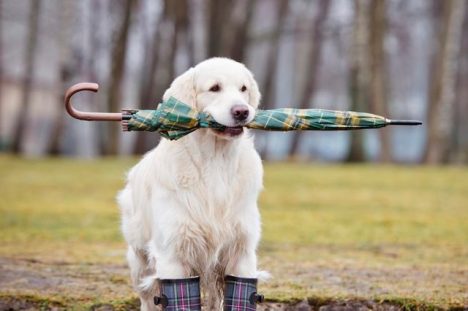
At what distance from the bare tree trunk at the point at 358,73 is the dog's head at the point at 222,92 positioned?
61.8 feet

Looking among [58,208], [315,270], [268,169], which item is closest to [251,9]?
[268,169]

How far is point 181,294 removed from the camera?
555 centimetres

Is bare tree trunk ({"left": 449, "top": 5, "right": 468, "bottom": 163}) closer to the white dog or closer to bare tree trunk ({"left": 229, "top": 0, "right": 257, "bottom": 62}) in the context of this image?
bare tree trunk ({"left": 229, "top": 0, "right": 257, "bottom": 62})

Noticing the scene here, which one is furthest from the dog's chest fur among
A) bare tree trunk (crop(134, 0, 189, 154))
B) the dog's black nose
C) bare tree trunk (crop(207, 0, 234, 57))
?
bare tree trunk (crop(134, 0, 189, 154))

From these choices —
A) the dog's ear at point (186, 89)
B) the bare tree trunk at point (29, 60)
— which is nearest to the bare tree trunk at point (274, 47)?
the bare tree trunk at point (29, 60)

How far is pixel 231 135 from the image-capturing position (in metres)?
5.59

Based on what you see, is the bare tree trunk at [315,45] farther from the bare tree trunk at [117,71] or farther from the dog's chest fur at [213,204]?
the dog's chest fur at [213,204]

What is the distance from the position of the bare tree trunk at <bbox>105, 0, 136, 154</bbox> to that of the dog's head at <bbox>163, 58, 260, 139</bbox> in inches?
894

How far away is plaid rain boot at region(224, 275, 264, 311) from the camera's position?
5.63 metres

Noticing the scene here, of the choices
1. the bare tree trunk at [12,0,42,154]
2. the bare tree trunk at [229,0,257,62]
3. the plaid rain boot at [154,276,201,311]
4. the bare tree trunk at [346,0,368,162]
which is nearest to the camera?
the plaid rain boot at [154,276,201,311]

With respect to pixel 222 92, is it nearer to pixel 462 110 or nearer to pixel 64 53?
pixel 64 53

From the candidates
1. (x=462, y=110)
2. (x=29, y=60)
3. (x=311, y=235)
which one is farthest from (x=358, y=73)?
(x=462, y=110)

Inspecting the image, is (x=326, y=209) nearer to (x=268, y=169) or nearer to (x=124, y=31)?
(x=268, y=169)

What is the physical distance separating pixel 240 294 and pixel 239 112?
112cm
